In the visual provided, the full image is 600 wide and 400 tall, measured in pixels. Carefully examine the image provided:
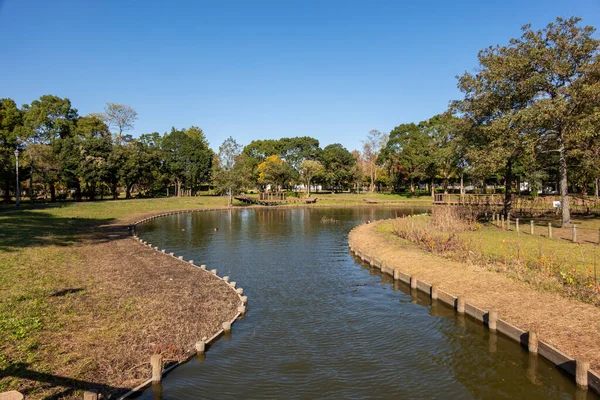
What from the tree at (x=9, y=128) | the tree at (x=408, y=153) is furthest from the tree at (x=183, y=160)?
the tree at (x=408, y=153)

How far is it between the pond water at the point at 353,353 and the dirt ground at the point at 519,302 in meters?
0.93

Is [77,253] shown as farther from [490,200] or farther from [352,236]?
[490,200]

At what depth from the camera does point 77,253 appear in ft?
71.3

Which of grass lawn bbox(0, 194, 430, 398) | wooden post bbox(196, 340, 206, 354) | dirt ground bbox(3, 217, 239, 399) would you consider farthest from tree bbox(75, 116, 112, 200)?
wooden post bbox(196, 340, 206, 354)

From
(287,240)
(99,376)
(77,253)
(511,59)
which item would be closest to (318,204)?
(287,240)

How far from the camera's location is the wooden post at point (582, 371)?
943cm

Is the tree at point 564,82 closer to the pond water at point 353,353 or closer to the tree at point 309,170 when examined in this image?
the pond water at point 353,353

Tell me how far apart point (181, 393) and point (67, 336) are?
4.15m

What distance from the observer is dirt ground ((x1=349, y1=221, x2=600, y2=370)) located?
10.9m

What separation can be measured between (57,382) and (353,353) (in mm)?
7870

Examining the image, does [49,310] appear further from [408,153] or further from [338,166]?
[338,166]

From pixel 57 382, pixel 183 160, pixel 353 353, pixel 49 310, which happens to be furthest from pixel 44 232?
pixel 183 160

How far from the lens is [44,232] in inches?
1089

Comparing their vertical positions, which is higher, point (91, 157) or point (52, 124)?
point (52, 124)
